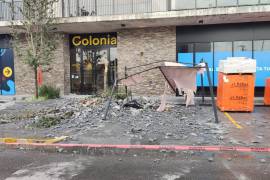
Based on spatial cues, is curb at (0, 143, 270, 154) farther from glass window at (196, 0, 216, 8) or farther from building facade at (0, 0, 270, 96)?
glass window at (196, 0, 216, 8)

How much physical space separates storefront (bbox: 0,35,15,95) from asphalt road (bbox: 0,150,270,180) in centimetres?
1351

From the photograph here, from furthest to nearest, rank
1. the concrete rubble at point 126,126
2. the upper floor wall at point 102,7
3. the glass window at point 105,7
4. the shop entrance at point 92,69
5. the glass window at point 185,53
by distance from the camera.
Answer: the shop entrance at point 92,69
the glass window at point 105,7
the glass window at point 185,53
the upper floor wall at point 102,7
the concrete rubble at point 126,126

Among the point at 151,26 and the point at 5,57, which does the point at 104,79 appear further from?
the point at 5,57

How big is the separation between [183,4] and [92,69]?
21.9 ft

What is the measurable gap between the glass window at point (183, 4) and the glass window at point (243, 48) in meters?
3.12

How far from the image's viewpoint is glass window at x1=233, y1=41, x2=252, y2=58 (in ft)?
51.1

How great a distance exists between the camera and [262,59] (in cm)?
1549

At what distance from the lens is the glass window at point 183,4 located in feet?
49.8

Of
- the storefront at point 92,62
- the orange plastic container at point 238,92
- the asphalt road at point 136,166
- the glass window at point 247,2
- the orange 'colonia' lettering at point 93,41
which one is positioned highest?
the glass window at point 247,2

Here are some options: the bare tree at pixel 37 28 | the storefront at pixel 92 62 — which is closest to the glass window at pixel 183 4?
the storefront at pixel 92 62

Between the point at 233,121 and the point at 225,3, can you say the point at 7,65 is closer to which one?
the point at 225,3

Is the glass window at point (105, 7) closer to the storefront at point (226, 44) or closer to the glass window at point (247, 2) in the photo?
the storefront at point (226, 44)

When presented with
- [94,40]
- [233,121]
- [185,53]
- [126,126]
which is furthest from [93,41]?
[233,121]

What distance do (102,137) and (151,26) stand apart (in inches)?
409
